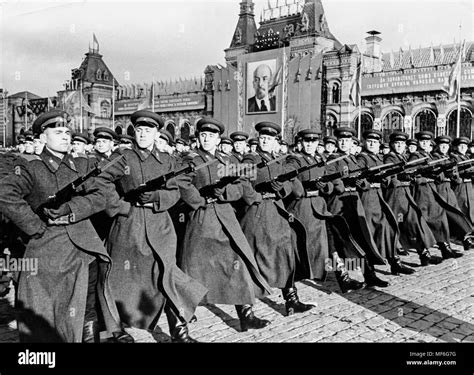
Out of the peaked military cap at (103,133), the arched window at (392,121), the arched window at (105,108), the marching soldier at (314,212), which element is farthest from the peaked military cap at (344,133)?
the arched window at (105,108)

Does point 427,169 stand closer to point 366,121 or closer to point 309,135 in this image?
point 309,135

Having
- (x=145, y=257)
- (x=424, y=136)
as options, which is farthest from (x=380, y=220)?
(x=145, y=257)

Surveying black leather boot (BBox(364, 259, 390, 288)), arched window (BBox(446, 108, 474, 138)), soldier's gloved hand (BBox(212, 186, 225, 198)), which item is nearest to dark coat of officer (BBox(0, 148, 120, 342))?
soldier's gloved hand (BBox(212, 186, 225, 198))

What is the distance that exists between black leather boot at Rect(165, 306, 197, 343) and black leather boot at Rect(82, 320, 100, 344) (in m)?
0.60

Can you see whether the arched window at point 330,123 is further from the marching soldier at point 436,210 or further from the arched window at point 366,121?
the marching soldier at point 436,210

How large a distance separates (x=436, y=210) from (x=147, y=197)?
5.27 m

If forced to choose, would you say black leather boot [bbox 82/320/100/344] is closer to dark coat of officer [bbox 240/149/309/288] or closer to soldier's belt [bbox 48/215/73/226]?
soldier's belt [bbox 48/215/73/226]

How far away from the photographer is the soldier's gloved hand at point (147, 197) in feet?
14.1

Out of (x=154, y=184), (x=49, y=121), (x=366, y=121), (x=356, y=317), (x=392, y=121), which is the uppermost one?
(x=366, y=121)

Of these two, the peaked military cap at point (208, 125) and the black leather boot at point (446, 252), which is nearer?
the peaked military cap at point (208, 125)

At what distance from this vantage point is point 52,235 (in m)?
3.68

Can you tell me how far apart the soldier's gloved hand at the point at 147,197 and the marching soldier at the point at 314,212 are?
80.4 inches

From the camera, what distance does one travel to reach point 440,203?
26.7ft
